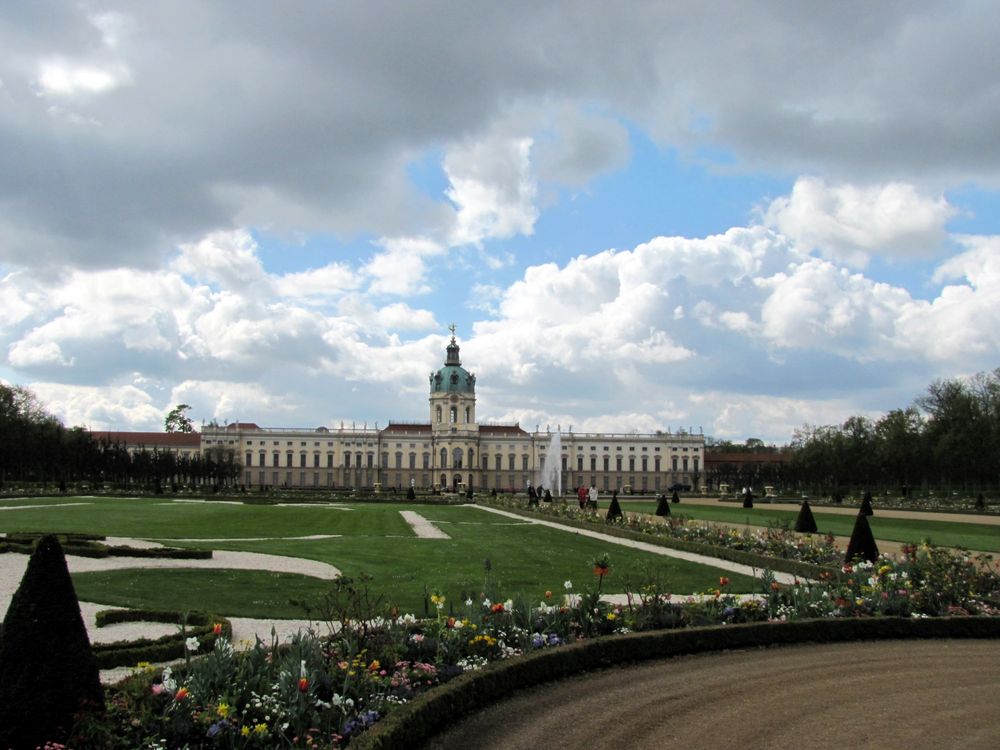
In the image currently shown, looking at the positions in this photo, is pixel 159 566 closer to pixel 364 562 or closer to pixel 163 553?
pixel 163 553

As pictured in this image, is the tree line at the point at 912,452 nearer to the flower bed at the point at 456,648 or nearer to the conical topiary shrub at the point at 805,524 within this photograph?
the conical topiary shrub at the point at 805,524

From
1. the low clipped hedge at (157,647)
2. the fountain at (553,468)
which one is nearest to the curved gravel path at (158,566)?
the low clipped hedge at (157,647)

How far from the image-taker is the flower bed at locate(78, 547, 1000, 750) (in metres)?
6.10

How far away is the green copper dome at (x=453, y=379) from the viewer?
123688mm

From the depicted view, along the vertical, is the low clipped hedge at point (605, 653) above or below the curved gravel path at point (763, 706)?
above

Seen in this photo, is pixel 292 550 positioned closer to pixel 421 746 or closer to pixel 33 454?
pixel 421 746

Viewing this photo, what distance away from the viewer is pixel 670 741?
6.82m

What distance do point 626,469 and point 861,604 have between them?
11672 cm

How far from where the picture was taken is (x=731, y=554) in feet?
64.1

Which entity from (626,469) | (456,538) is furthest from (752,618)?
(626,469)

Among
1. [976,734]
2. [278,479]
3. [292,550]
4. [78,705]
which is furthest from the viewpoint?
[278,479]

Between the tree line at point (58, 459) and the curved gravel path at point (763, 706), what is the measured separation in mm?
54420

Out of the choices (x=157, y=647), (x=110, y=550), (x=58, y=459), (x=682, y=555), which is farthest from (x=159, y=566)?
(x=58, y=459)

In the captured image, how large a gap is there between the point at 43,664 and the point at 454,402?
11784 centimetres
